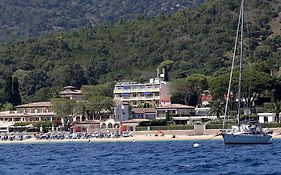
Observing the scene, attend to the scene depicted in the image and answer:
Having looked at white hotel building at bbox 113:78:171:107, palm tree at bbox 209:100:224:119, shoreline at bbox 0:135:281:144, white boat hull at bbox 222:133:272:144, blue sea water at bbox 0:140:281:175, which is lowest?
blue sea water at bbox 0:140:281:175

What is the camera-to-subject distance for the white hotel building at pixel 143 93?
15312 cm

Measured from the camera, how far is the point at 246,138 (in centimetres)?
8544

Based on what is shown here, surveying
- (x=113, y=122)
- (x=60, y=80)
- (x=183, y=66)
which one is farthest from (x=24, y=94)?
(x=113, y=122)

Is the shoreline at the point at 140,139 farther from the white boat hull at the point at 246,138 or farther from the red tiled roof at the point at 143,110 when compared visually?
the white boat hull at the point at 246,138

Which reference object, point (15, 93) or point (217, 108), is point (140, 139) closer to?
point (217, 108)

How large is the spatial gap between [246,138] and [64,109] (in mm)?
56322

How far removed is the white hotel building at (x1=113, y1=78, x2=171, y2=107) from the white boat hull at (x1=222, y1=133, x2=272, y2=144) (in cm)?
6409

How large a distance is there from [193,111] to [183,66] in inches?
2146

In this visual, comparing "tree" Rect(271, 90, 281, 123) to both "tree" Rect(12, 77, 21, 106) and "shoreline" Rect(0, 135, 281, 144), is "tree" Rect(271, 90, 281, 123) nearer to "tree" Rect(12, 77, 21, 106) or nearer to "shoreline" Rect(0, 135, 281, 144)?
"shoreline" Rect(0, 135, 281, 144)

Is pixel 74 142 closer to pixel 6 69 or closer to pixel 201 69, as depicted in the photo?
pixel 201 69

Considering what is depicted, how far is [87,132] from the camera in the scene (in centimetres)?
13025

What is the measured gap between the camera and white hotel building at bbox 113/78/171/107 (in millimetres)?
153125

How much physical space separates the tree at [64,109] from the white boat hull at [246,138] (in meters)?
54.1

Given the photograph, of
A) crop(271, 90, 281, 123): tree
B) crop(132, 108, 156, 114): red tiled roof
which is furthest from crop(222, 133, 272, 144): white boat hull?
crop(132, 108, 156, 114): red tiled roof
